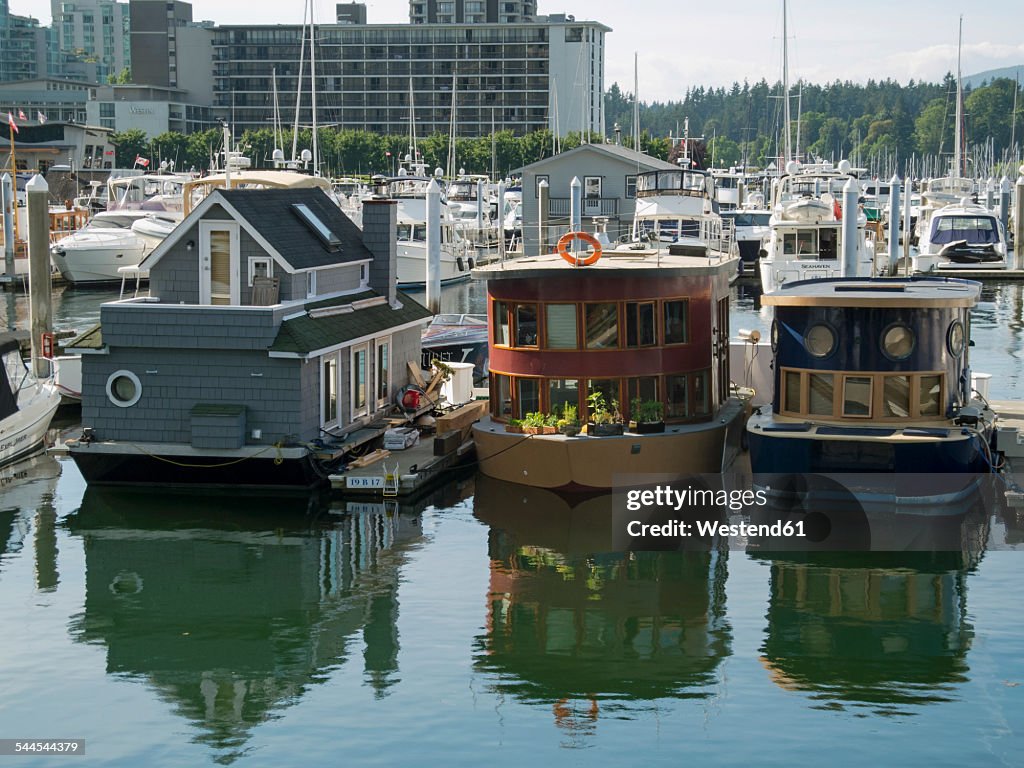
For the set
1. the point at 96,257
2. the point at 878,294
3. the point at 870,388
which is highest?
the point at 96,257

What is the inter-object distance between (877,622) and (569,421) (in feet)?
24.4

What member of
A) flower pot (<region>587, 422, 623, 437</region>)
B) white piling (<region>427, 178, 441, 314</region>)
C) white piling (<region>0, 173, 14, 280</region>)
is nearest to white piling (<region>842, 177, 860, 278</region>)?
white piling (<region>427, 178, 441, 314</region>)

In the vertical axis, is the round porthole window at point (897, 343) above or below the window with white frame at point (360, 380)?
above

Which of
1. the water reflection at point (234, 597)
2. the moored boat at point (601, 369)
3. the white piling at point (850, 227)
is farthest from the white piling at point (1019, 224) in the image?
the water reflection at point (234, 597)

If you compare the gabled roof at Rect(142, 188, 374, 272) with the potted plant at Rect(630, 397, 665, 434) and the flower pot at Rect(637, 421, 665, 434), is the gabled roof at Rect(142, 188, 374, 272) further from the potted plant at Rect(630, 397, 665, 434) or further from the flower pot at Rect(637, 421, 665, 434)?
the flower pot at Rect(637, 421, 665, 434)

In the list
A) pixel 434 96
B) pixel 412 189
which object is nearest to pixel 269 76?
pixel 434 96

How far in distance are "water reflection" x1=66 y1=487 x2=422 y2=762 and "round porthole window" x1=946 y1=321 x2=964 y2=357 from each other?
9276 millimetres

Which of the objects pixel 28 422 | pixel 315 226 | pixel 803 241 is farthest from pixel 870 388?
pixel 803 241

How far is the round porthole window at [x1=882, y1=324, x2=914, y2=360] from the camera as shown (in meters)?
24.7

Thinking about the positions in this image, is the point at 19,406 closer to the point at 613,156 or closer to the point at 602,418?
the point at 602,418

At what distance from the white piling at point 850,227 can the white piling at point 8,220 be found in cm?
3724

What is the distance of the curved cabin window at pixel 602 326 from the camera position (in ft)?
86.8

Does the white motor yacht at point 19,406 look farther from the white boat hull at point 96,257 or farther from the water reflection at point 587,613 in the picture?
the white boat hull at point 96,257

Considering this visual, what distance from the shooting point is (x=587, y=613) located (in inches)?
837
